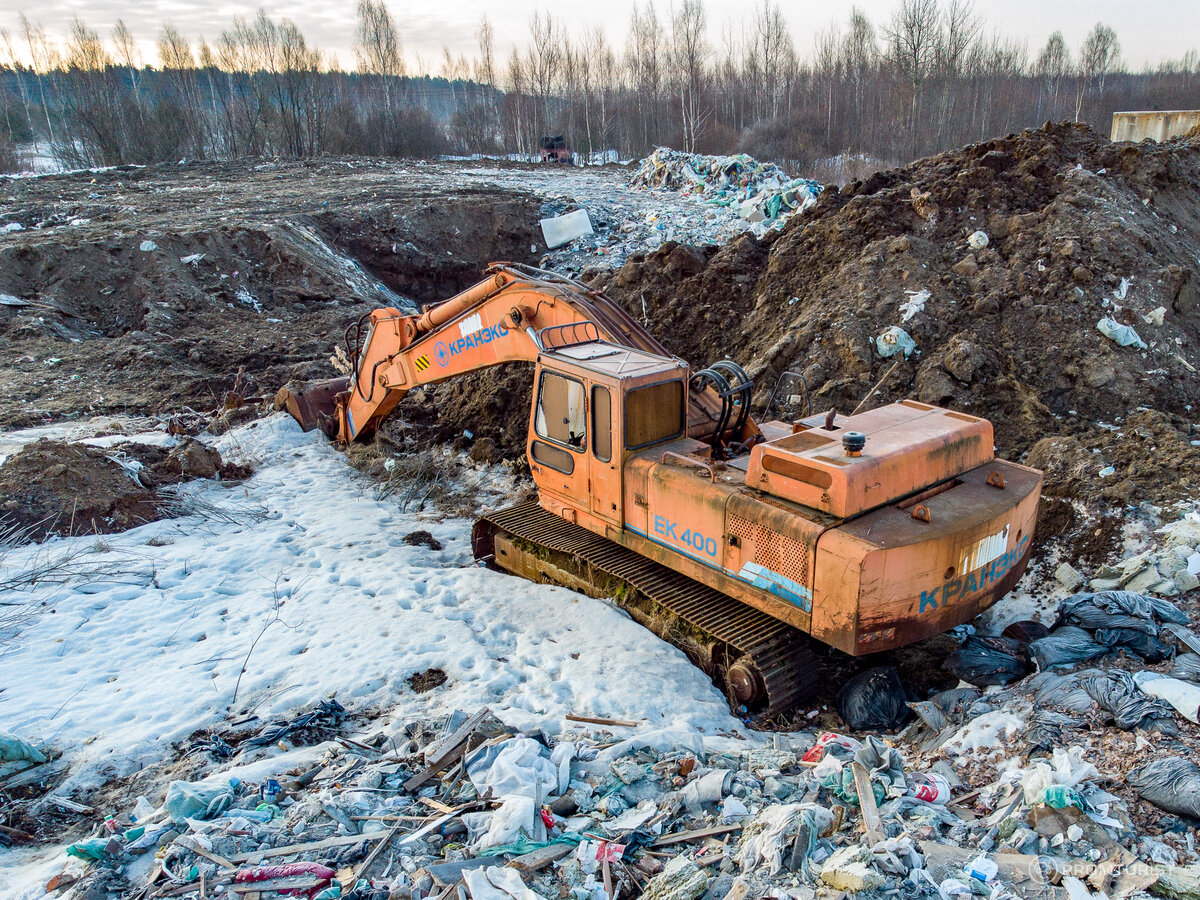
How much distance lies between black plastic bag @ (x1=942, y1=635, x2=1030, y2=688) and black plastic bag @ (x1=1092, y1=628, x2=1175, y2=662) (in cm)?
53

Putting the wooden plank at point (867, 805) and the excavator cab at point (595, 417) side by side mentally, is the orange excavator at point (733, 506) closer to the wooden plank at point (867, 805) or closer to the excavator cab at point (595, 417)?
the excavator cab at point (595, 417)

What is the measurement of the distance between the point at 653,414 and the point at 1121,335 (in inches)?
233

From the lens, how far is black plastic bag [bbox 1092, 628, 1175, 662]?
5027 mm

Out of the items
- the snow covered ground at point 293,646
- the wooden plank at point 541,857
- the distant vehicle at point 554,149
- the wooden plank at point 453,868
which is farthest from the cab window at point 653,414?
the distant vehicle at point 554,149

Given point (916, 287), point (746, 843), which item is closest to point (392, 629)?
point (746, 843)

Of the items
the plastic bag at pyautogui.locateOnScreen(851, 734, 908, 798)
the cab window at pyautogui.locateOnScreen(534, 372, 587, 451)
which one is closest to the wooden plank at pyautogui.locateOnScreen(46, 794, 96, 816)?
the cab window at pyautogui.locateOnScreen(534, 372, 587, 451)

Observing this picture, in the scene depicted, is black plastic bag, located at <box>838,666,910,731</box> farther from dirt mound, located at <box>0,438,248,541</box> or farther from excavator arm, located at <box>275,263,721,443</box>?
dirt mound, located at <box>0,438,248,541</box>

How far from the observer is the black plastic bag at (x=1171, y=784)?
350 centimetres

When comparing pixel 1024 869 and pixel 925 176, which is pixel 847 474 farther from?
pixel 925 176

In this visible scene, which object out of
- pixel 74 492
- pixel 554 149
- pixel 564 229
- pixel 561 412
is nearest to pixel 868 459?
pixel 561 412

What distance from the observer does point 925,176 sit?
1097cm

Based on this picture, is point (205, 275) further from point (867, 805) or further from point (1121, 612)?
point (1121, 612)

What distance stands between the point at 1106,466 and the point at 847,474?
12.7 ft

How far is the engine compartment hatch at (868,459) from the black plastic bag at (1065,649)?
1.28 metres
